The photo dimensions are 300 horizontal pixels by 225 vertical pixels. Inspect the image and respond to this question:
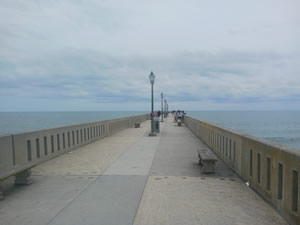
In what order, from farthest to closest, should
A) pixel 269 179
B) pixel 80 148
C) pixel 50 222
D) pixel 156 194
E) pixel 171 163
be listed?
pixel 80 148 < pixel 171 163 < pixel 156 194 < pixel 269 179 < pixel 50 222

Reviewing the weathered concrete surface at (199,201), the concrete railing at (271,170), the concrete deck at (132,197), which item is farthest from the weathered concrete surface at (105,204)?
the concrete railing at (271,170)

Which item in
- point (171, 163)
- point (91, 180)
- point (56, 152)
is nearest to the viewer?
point (91, 180)

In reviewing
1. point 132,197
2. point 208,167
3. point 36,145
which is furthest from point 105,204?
point 36,145

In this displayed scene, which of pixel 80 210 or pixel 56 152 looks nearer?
pixel 80 210

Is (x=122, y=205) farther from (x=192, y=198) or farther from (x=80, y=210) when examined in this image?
(x=192, y=198)

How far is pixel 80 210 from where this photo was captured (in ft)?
14.7

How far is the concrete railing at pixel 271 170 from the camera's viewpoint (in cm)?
389

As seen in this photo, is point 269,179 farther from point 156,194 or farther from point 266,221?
point 156,194

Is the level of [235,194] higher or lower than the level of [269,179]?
lower

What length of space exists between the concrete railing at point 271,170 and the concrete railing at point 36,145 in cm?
493

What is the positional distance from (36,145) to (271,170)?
6.48 metres

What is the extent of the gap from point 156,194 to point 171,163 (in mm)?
2972

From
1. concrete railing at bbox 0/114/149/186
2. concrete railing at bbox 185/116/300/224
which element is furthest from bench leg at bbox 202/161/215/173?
concrete railing at bbox 0/114/149/186

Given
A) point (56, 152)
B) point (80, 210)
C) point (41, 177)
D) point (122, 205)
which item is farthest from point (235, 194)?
point (56, 152)
